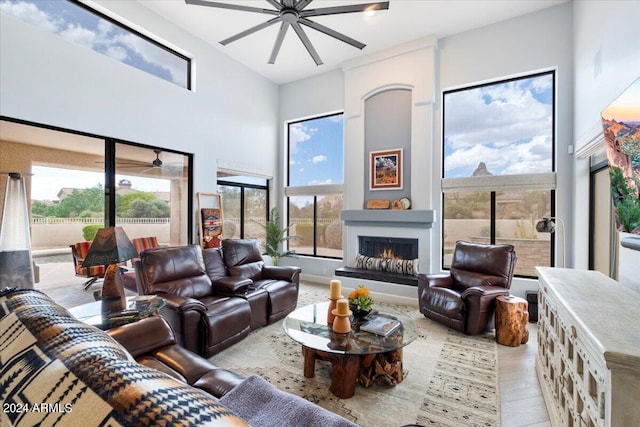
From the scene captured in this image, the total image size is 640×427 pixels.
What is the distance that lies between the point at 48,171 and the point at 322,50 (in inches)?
172

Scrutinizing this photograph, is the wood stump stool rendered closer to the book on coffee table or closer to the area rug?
the area rug

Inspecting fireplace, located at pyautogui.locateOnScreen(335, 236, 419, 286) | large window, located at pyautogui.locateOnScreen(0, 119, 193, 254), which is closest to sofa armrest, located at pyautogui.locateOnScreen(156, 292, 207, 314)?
large window, located at pyautogui.locateOnScreen(0, 119, 193, 254)

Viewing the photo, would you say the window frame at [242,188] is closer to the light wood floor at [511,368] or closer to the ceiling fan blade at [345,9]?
the light wood floor at [511,368]

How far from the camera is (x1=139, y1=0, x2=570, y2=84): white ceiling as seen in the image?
395 cm

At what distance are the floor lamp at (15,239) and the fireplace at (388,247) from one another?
14.8 ft

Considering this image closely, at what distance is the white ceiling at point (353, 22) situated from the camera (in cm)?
395

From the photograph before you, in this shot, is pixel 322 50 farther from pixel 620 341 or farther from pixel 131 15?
pixel 620 341

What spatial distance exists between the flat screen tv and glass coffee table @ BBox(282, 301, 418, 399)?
1676 millimetres

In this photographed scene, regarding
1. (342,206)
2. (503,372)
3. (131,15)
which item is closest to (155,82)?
(131,15)

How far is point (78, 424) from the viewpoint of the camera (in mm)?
412

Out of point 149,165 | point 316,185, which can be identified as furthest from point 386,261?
point 149,165

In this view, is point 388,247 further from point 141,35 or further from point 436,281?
point 141,35

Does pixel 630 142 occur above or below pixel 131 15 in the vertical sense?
below

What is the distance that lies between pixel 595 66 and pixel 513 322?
2822mm
